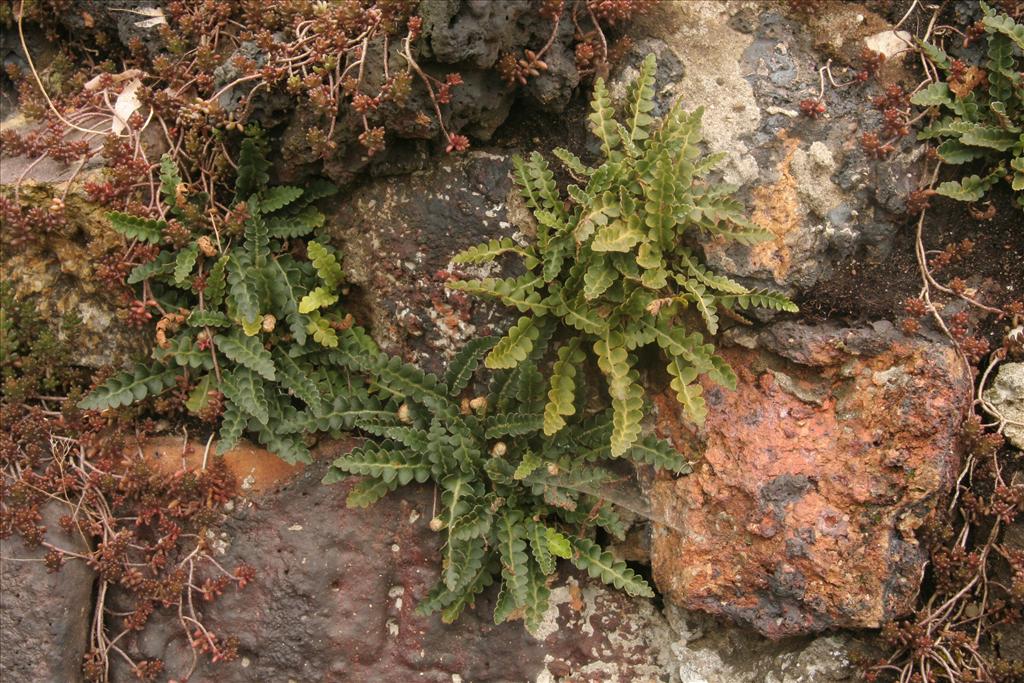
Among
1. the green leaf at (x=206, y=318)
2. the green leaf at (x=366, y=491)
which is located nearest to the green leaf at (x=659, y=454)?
the green leaf at (x=366, y=491)

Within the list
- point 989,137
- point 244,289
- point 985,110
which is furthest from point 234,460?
point 985,110

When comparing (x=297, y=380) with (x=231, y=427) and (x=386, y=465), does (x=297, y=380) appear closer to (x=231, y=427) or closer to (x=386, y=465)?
(x=231, y=427)

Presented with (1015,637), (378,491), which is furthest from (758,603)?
(378,491)

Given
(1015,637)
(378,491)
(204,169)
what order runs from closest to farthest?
(1015,637) → (378,491) → (204,169)

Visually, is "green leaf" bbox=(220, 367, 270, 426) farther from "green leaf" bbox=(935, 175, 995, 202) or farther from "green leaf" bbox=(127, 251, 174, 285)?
"green leaf" bbox=(935, 175, 995, 202)

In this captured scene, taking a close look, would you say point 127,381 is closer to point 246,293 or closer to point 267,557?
point 246,293
